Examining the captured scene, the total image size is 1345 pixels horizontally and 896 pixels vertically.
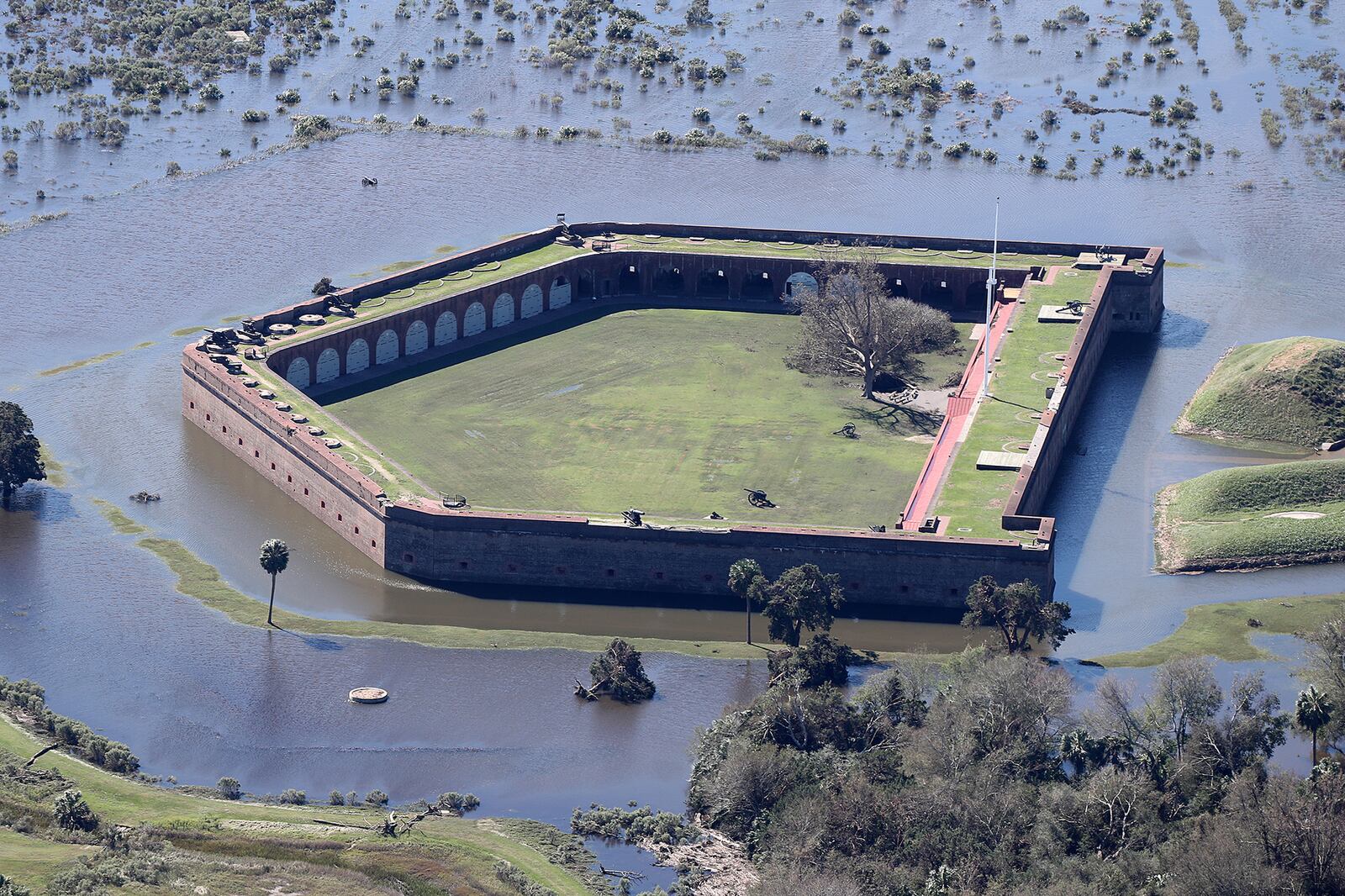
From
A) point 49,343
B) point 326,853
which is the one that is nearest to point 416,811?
point 326,853

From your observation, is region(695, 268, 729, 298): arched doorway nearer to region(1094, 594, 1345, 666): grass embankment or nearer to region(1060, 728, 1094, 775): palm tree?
region(1094, 594, 1345, 666): grass embankment

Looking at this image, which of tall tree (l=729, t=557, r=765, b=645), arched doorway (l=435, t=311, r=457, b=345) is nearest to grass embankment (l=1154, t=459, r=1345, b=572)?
tall tree (l=729, t=557, r=765, b=645)

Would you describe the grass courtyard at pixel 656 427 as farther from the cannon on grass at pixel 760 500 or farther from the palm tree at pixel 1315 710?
the palm tree at pixel 1315 710

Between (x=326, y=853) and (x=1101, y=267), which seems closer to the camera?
(x=326, y=853)

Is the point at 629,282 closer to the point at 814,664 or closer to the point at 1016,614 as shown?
the point at 1016,614

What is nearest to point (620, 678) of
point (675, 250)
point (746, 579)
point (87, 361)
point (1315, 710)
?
point (746, 579)

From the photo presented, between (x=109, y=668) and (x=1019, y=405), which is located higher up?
(x=1019, y=405)

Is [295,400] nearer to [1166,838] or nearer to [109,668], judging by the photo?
[109,668]

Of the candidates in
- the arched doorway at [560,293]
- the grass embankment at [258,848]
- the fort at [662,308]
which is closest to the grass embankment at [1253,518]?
the fort at [662,308]
